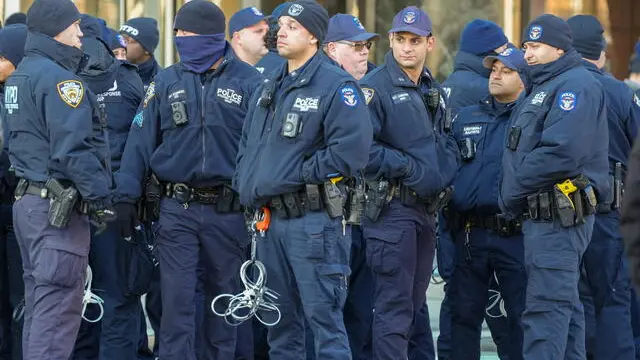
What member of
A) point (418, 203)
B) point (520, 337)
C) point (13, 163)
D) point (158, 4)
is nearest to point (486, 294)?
point (520, 337)

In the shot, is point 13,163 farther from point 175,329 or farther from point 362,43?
point 362,43

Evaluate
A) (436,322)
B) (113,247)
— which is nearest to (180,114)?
(113,247)

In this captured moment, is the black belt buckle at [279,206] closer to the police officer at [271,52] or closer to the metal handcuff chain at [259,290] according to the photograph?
the metal handcuff chain at [259,290]

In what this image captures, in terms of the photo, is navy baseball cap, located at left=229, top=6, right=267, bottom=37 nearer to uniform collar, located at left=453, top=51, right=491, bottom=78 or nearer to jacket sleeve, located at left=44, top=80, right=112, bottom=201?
uniform collar, located at left=453, top=51, right=491, bottom=78

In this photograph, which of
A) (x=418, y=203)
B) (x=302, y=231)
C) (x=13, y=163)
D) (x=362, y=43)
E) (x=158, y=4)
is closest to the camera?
(x=302, y=231)

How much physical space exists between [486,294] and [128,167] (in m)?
2.38

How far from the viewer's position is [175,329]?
7668 millimetres

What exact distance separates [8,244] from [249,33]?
2.29 meters

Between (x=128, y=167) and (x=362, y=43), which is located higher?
(x=362, y=43)

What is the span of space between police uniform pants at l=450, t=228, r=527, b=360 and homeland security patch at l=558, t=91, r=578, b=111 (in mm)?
1062

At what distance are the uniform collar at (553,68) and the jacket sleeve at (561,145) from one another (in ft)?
0.57

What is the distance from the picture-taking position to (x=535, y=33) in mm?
7676

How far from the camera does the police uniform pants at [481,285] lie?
8131 millimetres

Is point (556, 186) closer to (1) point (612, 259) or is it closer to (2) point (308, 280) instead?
(1) point (612, 259)
